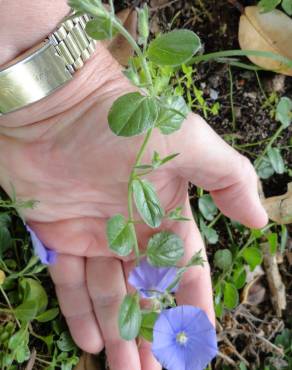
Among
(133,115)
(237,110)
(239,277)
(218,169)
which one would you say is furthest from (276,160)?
(133,115)

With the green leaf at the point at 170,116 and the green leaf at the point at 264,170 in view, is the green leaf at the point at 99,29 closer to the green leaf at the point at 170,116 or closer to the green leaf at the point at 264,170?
the green leaf at the point at 170,116

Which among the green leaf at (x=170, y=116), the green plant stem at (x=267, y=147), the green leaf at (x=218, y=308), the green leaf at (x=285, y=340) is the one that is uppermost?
the green leaf at (x=170, y=116)

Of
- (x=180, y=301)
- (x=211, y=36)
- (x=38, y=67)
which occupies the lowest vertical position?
(x=180, y=301)

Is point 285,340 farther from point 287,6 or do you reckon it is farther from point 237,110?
point 287,6

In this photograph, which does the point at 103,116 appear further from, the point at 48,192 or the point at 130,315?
the point at 130,315

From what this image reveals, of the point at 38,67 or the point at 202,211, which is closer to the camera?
the point at 38,67

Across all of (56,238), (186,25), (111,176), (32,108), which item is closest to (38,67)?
(32,108)

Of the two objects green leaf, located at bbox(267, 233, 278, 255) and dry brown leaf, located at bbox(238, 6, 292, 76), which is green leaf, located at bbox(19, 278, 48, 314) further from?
dry brown leaf, located at bbox(238, 6, 292, 76)

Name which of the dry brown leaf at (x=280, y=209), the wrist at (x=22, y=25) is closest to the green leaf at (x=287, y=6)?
the dry brown leaf at (x=280, y=209)
